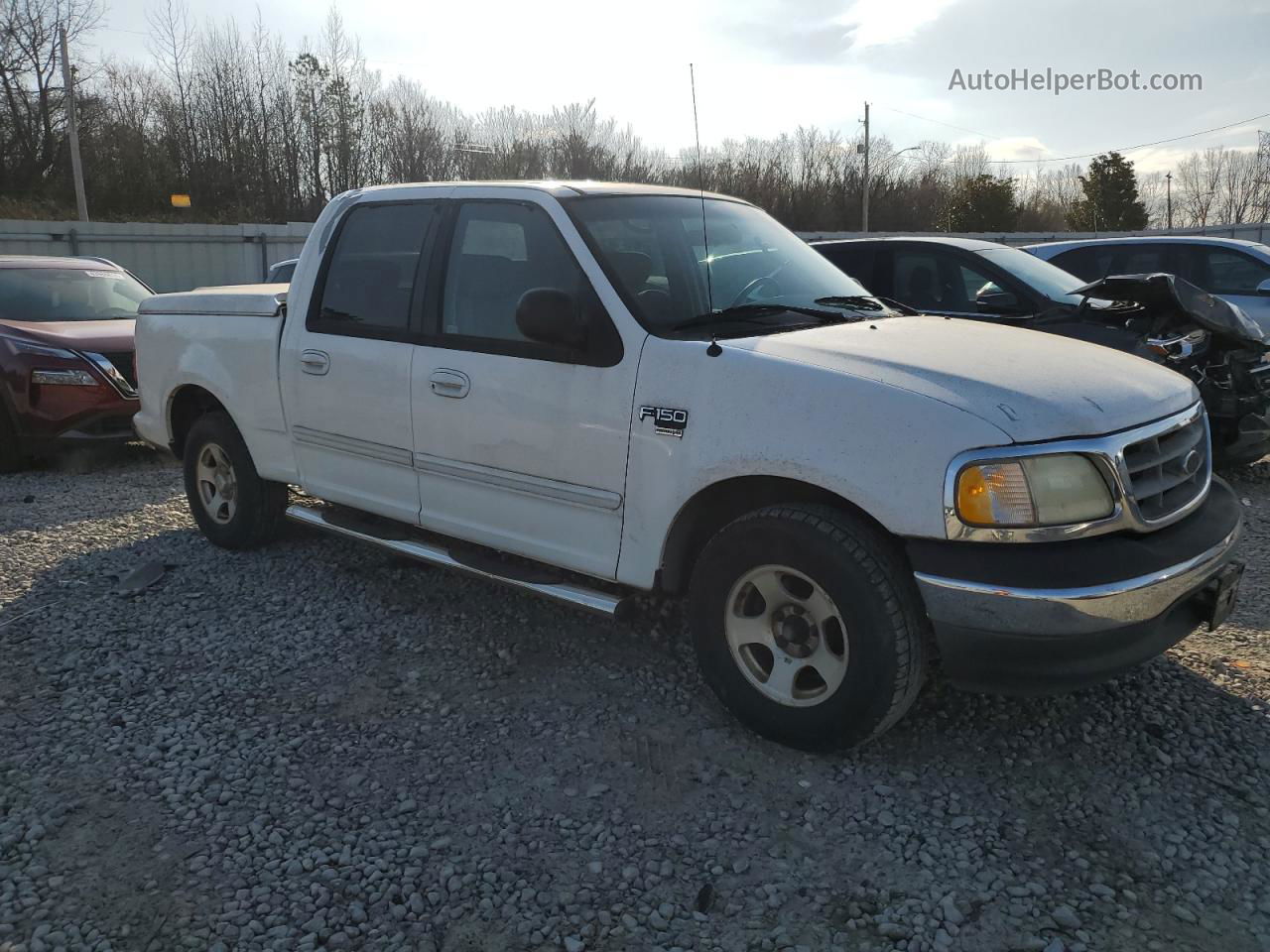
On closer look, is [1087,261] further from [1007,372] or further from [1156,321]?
[1007,372]

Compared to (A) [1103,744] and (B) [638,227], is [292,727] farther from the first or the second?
A: (A) [1103,744]

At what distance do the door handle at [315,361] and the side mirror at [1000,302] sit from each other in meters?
4.65

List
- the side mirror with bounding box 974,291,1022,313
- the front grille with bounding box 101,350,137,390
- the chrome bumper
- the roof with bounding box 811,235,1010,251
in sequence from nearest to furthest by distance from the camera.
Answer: the chrome bumper, the side mirror with bounding box 974,291,1022,313, the roof with bounding box 811,235,1010,251, the front grille with bounding box 101,350,137,390

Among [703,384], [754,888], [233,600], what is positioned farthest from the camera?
[233,600]

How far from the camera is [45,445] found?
26.1 ft

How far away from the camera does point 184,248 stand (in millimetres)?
24219

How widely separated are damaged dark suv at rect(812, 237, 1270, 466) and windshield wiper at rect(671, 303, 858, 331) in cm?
333

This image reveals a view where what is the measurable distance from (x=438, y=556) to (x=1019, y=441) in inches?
98.8

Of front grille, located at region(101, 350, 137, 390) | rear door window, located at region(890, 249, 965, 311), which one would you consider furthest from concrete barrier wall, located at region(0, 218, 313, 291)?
rear door window, located at region(890, 249, 965, 311)

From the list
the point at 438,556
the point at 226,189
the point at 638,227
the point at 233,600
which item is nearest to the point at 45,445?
the point at 233,600

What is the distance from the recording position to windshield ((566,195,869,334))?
12.3ft

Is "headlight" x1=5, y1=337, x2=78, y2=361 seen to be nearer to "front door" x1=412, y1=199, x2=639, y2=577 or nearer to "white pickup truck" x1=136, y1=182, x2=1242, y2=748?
"white pickup truck" x1=136, y1=182, x2=1242, y2=748

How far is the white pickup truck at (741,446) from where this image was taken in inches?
112

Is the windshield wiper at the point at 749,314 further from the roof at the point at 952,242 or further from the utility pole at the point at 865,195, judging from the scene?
the utility pole at the point at 865,195
